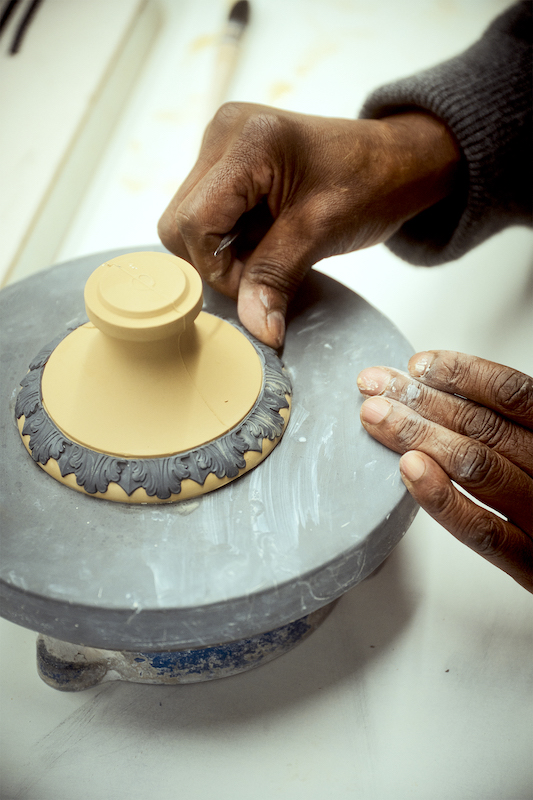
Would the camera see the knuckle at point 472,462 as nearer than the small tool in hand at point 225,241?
Yes

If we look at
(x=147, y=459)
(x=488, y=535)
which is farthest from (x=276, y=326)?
(x=488, y=535)

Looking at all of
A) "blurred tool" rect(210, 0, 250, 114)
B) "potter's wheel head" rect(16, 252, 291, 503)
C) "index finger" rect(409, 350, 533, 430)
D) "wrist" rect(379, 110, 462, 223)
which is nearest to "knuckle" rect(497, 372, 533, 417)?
"index finger" rect(409, 350, 533, 430)

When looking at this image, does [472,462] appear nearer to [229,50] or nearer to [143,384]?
[143,384]

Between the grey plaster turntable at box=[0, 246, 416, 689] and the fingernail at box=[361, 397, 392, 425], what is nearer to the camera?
the grey plaster turntable at box=[0, 246, 416, 689]

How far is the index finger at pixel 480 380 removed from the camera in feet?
2.88

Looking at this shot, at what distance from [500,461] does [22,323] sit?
80 centimetres

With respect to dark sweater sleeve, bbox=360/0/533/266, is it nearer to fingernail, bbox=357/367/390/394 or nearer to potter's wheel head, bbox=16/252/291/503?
fingernail, bbox=357/367/390/394

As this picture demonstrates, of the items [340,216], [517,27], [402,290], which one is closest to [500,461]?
[340,216]

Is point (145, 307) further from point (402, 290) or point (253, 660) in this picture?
point (402, 290)

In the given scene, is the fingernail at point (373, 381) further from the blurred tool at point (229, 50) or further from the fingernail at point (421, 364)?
the blurred tool at point (229, 50)

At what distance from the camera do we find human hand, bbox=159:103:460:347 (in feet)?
2.97

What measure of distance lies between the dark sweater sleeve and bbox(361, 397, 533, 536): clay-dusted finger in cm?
62

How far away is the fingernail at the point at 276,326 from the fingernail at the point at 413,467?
0.29m

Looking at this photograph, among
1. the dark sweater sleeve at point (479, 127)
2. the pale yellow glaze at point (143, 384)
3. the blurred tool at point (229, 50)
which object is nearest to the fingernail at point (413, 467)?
the pale yellow glaze at point (143, 384)
